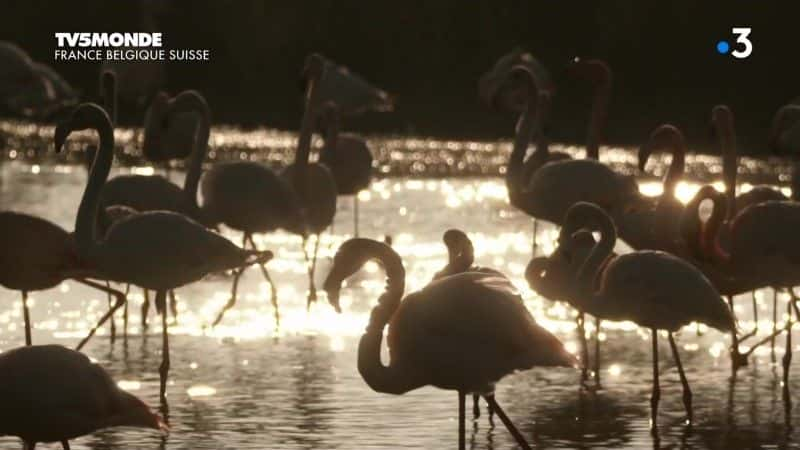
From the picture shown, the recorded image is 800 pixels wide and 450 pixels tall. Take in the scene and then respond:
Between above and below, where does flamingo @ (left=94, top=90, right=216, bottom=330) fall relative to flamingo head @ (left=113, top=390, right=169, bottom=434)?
above

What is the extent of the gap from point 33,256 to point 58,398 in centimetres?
348

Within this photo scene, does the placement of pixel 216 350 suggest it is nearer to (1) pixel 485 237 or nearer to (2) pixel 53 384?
(2) pixel 53 384

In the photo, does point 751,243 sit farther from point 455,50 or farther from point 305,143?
point 455,50

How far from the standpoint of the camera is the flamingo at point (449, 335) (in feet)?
30.6

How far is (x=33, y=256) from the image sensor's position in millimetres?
11914

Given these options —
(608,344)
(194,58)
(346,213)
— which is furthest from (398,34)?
(608,344)

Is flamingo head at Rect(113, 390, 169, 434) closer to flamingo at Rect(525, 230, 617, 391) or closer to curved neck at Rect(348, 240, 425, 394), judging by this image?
curved neck at Rect(348, 240, 425, 394)

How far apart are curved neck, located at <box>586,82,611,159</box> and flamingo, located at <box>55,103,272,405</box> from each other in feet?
18.3

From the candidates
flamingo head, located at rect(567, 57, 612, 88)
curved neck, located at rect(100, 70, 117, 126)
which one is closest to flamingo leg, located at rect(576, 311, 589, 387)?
flamingo head, located at rect(567, 57, 612, 88)

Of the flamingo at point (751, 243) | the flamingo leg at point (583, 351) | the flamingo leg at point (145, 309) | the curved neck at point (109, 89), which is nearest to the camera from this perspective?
the flamingo at point (751, 243)

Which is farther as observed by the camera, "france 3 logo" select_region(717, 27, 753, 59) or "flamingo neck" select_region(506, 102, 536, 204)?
"france 3 logo" select_region(717, 27, 753, 59)

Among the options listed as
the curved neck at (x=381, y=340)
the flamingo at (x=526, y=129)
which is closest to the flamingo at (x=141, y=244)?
the curved neck at (x=381, y=340)

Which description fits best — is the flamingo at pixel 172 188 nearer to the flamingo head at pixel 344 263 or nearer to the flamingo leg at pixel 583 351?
the flamingo leg at pixel 583 351

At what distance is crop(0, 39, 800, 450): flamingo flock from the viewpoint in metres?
9.33
